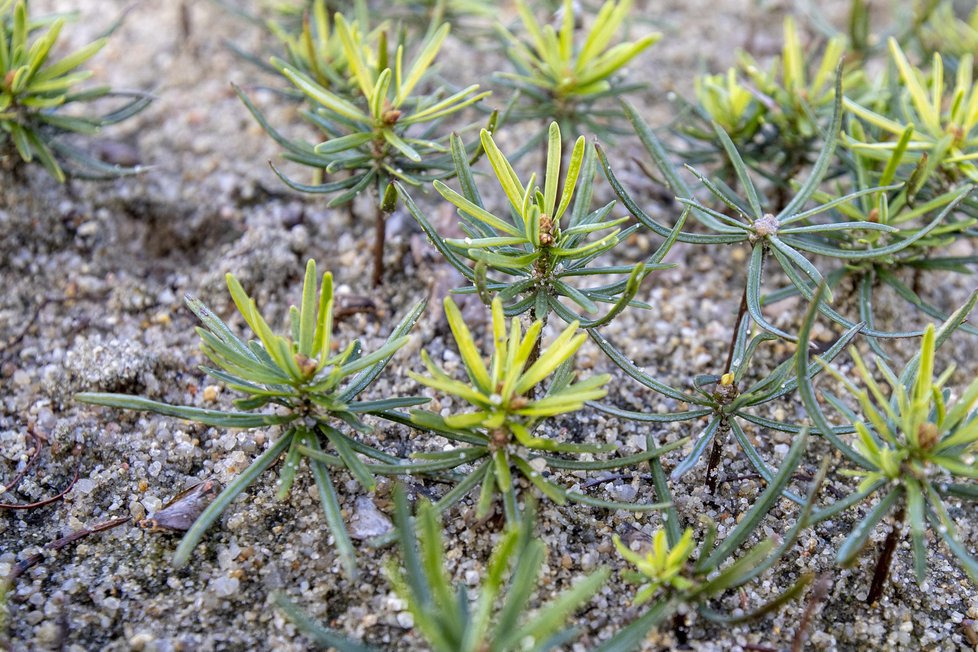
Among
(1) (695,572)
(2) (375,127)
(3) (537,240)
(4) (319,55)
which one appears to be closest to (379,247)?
(2) (375,127)

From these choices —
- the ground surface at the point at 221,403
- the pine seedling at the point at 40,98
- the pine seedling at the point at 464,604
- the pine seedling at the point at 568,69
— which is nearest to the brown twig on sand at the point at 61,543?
the ground surface at the point at 221,403

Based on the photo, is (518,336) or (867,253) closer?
(518,336)

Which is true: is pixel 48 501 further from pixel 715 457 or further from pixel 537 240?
pixel 715 457


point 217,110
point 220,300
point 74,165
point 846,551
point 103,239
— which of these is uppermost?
point 217,110

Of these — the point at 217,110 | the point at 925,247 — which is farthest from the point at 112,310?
the point at 925,247

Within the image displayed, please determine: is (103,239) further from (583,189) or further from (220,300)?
(583,189)
